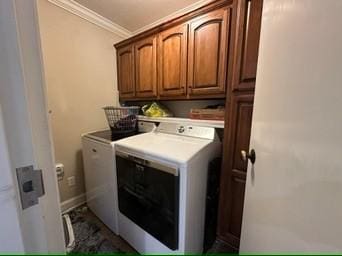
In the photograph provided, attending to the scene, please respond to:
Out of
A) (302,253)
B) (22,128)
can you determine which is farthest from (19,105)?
(302,253)

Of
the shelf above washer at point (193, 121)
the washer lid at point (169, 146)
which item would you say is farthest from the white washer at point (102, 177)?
the washer lid at point (169, 146)

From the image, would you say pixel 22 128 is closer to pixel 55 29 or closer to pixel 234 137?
pixel 234 137

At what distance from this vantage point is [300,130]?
0.51m

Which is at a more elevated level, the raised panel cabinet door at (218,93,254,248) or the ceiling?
the ceiling

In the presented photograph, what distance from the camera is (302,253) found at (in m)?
0.49

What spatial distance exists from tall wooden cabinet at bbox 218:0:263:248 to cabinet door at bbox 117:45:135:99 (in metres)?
1.27

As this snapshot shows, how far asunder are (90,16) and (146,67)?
84 centimetres

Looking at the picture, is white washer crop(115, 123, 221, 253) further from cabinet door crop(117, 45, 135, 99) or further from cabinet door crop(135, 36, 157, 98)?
cabinet door crop(117, 45, 135, 99)

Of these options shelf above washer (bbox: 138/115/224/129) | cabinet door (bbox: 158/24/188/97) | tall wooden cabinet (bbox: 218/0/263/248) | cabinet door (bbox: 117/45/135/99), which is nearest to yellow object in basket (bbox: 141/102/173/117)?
shelf above washer (bbox: 138/115/224/129)

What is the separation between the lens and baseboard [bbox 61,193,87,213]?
1.94 metres

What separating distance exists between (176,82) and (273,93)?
108 centimetres

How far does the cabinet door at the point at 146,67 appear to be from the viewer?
1834 millimetres

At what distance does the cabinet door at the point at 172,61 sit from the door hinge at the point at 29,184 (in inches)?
55.8

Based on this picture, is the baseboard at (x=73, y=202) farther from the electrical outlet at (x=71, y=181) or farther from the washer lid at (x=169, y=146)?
the washer lid at (x=169, y=146)
